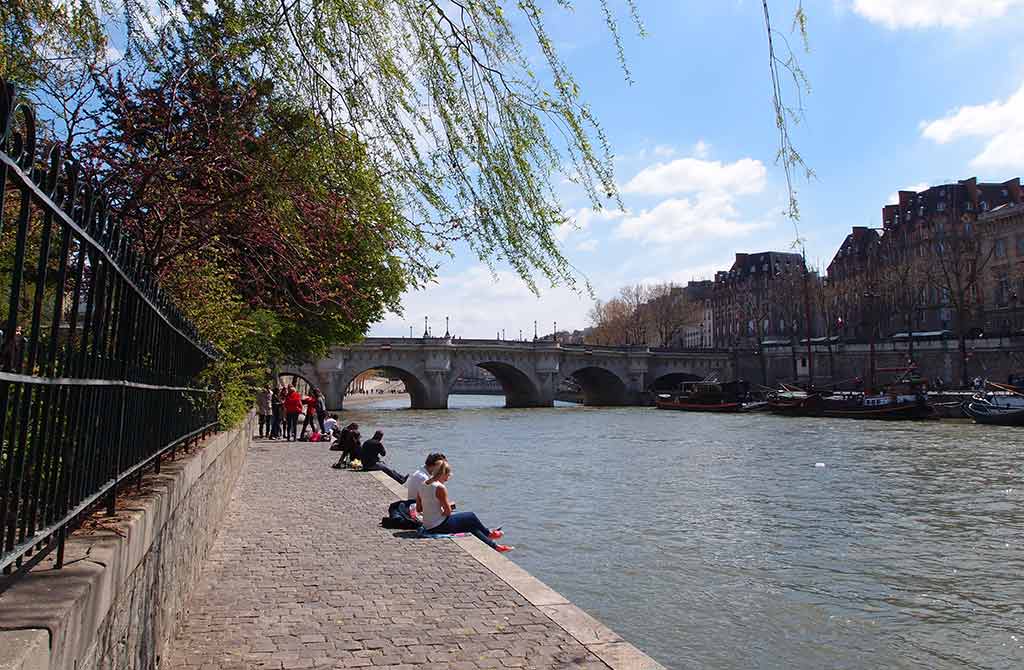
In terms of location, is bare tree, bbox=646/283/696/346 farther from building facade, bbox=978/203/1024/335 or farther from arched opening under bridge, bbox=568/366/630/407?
building facade, bbox=978/203/1024/335

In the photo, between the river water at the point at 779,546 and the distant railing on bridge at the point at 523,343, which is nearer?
the river water at the point at 779,546

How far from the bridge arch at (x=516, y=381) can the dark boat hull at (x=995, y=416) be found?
3556 cm

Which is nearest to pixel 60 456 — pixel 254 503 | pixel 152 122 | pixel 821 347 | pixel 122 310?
pixel 122 310

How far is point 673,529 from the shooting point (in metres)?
13.8

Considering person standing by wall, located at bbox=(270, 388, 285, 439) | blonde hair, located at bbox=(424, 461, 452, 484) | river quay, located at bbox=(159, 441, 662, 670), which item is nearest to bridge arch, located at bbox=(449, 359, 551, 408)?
person standing by wall, located at bbox=(270, 388, 285, 439)

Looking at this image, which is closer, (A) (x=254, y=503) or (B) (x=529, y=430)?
(A) (x=254, y=503)

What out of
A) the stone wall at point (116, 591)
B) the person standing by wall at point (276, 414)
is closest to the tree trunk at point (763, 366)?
the person standing by wall at point (276, 414)

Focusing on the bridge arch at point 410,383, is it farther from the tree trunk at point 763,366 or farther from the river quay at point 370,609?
the river quay at point 370,609

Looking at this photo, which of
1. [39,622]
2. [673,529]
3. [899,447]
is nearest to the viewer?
[39,622]

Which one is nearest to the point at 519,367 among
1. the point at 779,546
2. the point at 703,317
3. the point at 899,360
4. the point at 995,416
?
the point at 899,360

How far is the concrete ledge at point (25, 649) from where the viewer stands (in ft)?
6.38

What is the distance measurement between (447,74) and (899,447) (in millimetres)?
29090

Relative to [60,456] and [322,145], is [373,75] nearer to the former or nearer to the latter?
[322,145]

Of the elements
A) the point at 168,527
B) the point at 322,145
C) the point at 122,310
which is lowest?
the point at 168,527
